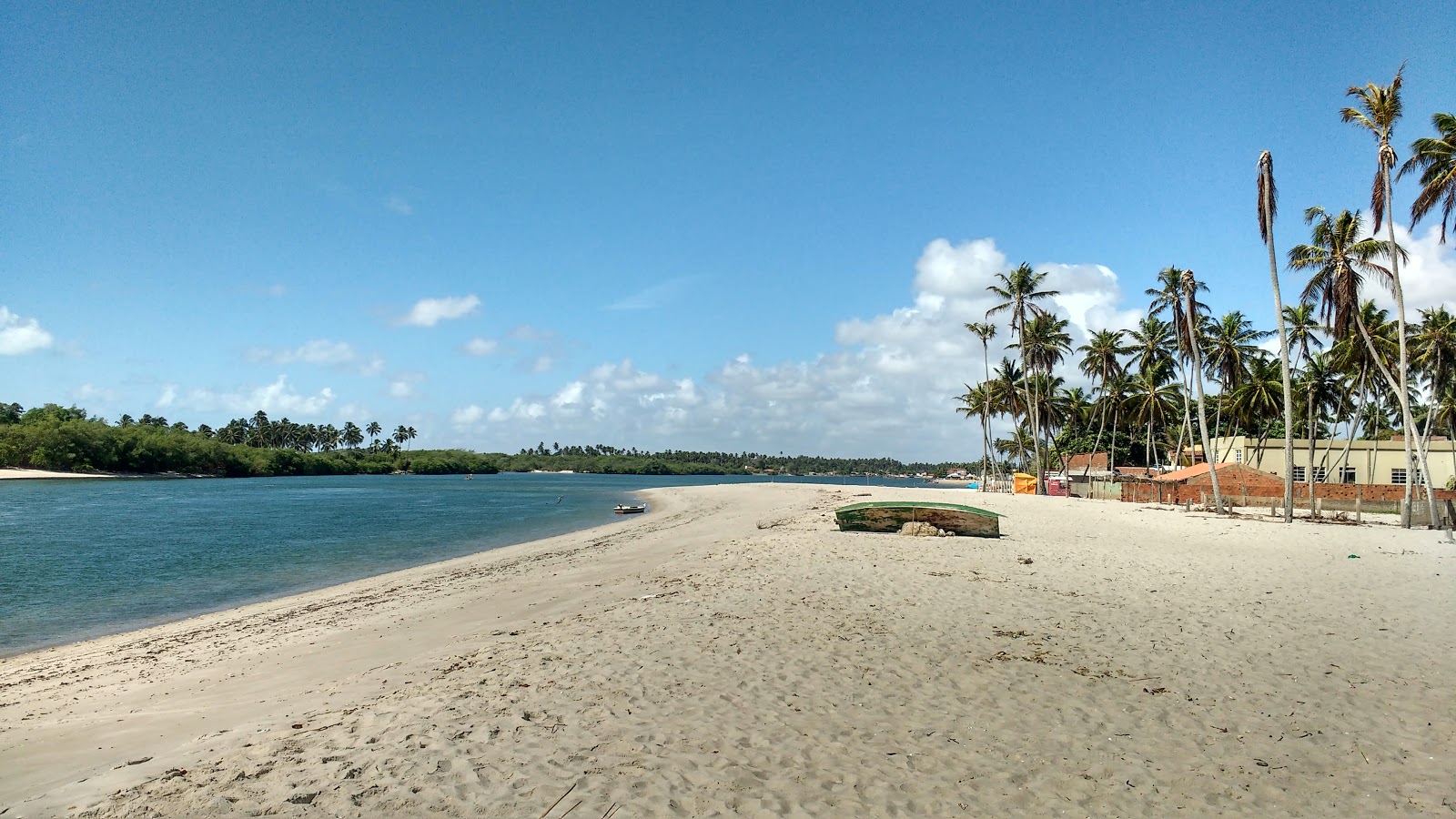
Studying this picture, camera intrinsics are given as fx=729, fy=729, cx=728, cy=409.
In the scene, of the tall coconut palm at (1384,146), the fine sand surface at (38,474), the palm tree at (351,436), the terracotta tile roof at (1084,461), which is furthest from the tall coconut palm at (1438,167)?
the palm tree at (351,436)

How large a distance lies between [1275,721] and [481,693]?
22.8ft

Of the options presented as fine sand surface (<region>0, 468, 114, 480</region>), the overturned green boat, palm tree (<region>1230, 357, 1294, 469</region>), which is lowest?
fine sand surface (<region>0, 468, 114, 480</region>)

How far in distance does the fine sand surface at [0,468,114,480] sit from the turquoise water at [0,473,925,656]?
41003 millimetres

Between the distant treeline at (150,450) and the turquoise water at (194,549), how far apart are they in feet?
166

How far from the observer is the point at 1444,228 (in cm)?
1994

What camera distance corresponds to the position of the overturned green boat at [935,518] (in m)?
19.8

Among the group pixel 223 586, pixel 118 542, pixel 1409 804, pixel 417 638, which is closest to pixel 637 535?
pixel 223 586

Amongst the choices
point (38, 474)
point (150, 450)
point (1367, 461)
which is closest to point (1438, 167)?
point (1367, 461)

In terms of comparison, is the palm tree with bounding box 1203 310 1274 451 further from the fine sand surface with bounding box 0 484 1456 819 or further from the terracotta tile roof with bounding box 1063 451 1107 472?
the fine sand surface with bounding box 0 484 1456 819

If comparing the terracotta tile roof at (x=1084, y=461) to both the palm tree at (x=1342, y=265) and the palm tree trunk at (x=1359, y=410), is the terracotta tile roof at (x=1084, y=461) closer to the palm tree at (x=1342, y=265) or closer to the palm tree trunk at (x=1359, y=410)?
the palm tree trunk at (x=1359, y=410)

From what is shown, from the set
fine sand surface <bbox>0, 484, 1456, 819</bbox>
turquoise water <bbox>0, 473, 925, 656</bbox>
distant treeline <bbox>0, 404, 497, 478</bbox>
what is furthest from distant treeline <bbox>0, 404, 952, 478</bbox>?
fine sand surface <bbox>0, 484, 1456, 819</bbox>

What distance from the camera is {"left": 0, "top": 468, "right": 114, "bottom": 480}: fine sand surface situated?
8341cm

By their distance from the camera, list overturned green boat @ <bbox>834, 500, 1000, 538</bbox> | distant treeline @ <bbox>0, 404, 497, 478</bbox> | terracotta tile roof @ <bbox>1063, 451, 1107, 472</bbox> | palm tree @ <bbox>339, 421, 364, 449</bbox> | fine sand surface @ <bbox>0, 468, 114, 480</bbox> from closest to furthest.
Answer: overturned green boat @ <bbox>834, 500, 1000, 538</bbox>
terracotta tile roof @ <bbox>1063, 451, 1107, 472</bbox>
fine sand surface @ <bbox>0, 468, 114, 480</bbox>
distant treeline @ <bbox>0, 404, 497, 478</bbox>
palm tree @ <bbox>339, 421, 364, 449</bbox>

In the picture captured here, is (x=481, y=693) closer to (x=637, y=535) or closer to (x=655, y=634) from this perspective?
(x=655, y=634)
